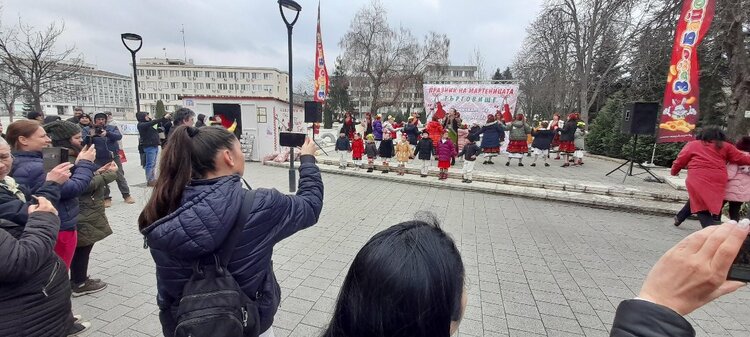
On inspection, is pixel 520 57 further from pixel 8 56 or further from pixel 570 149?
pixel 8 56

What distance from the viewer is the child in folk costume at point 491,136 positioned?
12211 millimetres

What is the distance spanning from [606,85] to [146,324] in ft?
98.8

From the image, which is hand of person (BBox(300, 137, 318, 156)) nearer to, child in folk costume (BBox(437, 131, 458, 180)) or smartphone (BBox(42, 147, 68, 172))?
smartphone (BBox(42, 147, 68, 172))

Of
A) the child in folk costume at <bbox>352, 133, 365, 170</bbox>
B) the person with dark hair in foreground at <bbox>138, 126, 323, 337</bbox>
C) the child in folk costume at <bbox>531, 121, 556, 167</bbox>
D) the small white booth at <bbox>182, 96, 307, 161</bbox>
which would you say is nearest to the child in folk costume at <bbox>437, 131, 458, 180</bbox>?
the child in folk costume at <bbox>352, 133, 365, 170</bbox>

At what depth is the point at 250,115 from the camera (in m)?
12.6

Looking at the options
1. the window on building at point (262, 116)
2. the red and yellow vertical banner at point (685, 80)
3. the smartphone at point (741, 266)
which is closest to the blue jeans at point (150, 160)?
the window on building at point (262, 116)

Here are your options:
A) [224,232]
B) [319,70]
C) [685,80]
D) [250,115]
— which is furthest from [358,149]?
[224,232]

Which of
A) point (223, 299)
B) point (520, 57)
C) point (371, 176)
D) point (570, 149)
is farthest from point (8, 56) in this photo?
point (520, 57)

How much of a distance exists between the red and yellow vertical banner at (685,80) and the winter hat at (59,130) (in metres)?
11.3

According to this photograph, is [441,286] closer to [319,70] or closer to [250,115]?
[250,115]

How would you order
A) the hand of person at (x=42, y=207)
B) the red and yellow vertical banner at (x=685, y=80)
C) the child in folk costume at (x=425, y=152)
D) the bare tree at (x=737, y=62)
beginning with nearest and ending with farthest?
the hand of person at (x=42, y=207), the red and yellow vertical banner at (x=685, y=80), the bare tree at (x=737, y=62), the child in folk costume at (x=425, y=152)

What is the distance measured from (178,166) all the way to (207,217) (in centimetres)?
31

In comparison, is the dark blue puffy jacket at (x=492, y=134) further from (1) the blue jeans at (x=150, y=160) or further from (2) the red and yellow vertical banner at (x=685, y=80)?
(1) the blue jeans at (x=150, y=160)

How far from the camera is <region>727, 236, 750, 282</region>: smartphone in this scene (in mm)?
766
